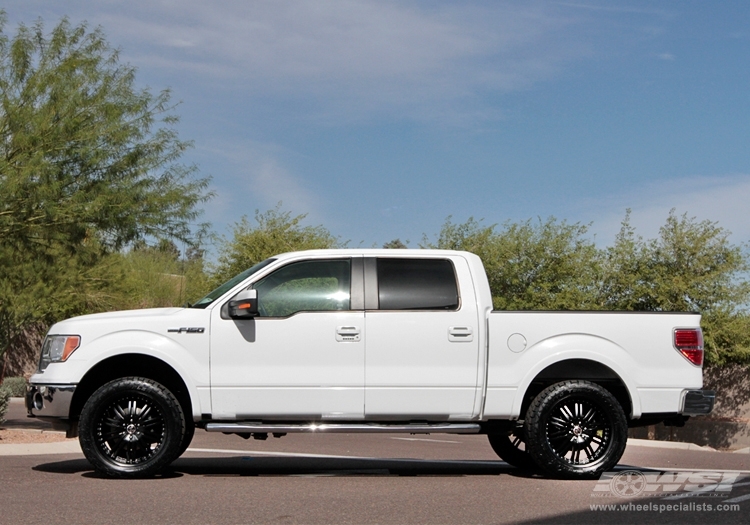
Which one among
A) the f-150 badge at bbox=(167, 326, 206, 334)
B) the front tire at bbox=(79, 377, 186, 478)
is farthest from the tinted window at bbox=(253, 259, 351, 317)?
the front tire at bbox=(79, 377, 186, 478)

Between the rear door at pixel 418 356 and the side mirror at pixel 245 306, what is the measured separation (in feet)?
3.59

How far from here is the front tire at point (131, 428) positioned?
934cm

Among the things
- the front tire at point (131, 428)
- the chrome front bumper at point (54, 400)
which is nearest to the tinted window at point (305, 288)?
the front tire at point (131, 428)

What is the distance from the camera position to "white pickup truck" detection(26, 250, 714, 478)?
372 inches

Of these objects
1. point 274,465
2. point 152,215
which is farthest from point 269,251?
point 274,465

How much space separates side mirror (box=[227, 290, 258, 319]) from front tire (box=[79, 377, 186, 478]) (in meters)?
0.99

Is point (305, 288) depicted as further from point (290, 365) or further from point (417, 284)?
point (417, 284)

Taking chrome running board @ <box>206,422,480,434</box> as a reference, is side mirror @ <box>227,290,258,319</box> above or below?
above

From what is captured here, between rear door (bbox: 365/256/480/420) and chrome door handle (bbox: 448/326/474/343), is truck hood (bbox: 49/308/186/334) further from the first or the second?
chrome door handle (bbox: 448/326/474/343)

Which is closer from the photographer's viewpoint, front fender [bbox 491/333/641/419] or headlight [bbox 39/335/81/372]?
headlight [bbox 39/335/81/372]

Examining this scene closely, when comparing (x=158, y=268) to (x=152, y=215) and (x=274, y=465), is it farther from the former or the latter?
(x=274, y=465)

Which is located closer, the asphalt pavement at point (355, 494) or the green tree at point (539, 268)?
the asphalt pavement at point (355, 494)

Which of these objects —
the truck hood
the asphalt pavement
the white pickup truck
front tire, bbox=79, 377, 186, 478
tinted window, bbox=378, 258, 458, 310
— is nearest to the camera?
the asphalt pavement

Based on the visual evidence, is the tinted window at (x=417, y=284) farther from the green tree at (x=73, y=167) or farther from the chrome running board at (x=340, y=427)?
the green tree at (x=73, y=167)
